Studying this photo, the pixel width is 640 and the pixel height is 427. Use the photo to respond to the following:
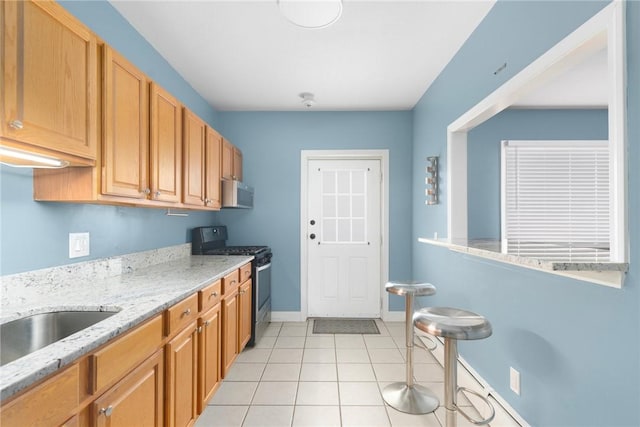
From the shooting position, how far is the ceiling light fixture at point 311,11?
1.85m

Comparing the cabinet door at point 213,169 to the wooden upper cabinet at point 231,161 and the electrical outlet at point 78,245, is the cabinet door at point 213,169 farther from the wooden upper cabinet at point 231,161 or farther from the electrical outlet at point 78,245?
the electrical outlet at point 78,245

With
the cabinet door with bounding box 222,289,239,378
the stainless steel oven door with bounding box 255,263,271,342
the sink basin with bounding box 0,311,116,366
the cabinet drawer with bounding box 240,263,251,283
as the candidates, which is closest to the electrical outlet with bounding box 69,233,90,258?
the sink basin with bounding box 0,311,116,366

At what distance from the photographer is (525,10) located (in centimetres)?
165

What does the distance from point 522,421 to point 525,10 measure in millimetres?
2188

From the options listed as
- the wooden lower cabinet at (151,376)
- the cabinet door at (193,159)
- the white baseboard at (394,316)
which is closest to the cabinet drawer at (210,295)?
the wooden lower cabinet at (151,376)

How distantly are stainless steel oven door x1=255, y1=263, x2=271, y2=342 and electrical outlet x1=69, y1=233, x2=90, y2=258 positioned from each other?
159 centimetres

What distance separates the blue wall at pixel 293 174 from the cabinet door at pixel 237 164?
21cm

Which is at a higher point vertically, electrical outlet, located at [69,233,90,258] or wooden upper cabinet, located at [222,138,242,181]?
wooden upper cabinet, located at [222,138,242,181]

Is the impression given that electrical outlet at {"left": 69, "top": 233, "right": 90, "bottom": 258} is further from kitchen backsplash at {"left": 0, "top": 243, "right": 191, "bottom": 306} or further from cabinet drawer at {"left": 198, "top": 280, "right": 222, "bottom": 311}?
cabinet drawer at {"left": 198, "top": 280, "right": 222, "bottom": 311}

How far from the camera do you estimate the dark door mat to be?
11.8 feet

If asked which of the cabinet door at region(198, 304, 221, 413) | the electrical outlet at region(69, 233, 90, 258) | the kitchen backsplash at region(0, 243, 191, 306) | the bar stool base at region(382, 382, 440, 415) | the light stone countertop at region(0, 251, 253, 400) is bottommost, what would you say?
the bar stool base at region(382, 382, 440, 415)

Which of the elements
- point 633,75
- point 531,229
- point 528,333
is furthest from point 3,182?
point 531,229

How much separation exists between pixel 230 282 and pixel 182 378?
2.80 ft

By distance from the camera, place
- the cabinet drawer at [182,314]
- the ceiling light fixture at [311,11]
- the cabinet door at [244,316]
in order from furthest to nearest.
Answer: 1. the cabinet door at [244,316]
2. the ceiling light fixture at [311,11]
3. the cabinet drawer at [182,314]
